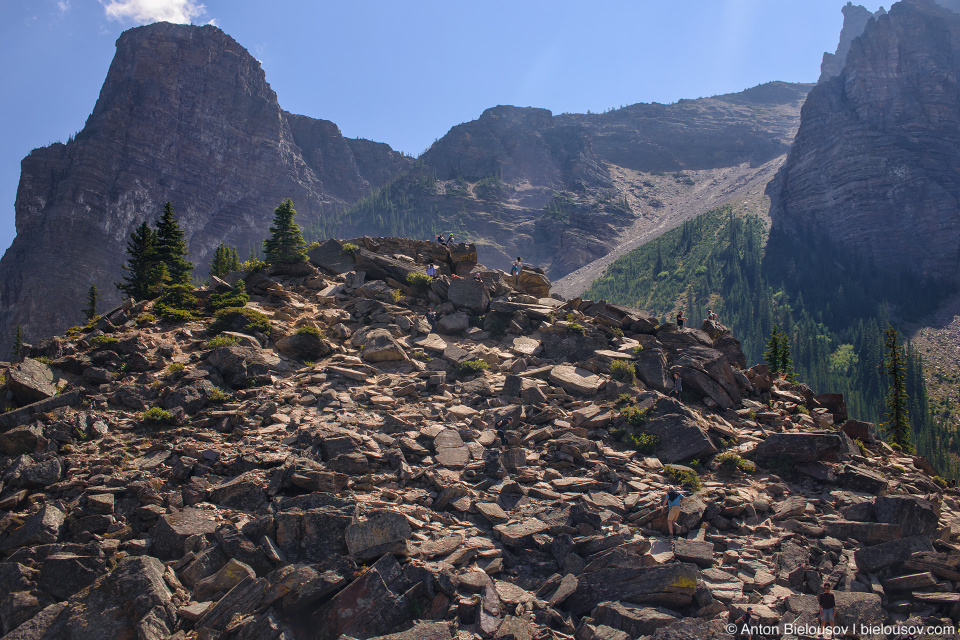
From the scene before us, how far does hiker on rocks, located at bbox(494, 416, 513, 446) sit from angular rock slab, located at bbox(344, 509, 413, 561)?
20.1 ft

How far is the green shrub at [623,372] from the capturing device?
23.3m

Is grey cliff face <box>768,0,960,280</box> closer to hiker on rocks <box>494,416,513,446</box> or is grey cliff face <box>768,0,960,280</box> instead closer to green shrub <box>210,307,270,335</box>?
hiker on rocks <box>494,416,513,446</box>

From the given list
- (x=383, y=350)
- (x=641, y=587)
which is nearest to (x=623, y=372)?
(x=383, y=350)

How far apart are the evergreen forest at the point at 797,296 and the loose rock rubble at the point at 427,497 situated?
4508 inches

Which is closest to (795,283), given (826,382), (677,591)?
(826,382)

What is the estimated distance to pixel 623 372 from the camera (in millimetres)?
23344

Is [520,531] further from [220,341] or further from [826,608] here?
[220,341]

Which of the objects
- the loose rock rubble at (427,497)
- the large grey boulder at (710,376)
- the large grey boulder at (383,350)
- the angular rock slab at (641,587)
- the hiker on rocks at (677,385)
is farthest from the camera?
the large grey boulder at (383,350)

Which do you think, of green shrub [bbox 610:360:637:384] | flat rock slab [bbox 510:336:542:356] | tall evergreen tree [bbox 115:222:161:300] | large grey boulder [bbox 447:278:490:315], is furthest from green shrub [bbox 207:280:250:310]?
green shrub [bbox 610:360:637:384]

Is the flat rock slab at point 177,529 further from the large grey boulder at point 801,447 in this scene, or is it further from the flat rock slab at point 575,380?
the large grey boulder at point 801,447

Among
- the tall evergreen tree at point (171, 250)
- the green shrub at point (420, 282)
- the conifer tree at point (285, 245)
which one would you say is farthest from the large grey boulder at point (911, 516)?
the tall evergreen tree at point (171, 250)

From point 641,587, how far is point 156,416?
49.2 feet

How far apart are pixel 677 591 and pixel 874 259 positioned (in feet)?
688

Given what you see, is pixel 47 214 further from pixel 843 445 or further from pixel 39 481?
pixel 843 445
